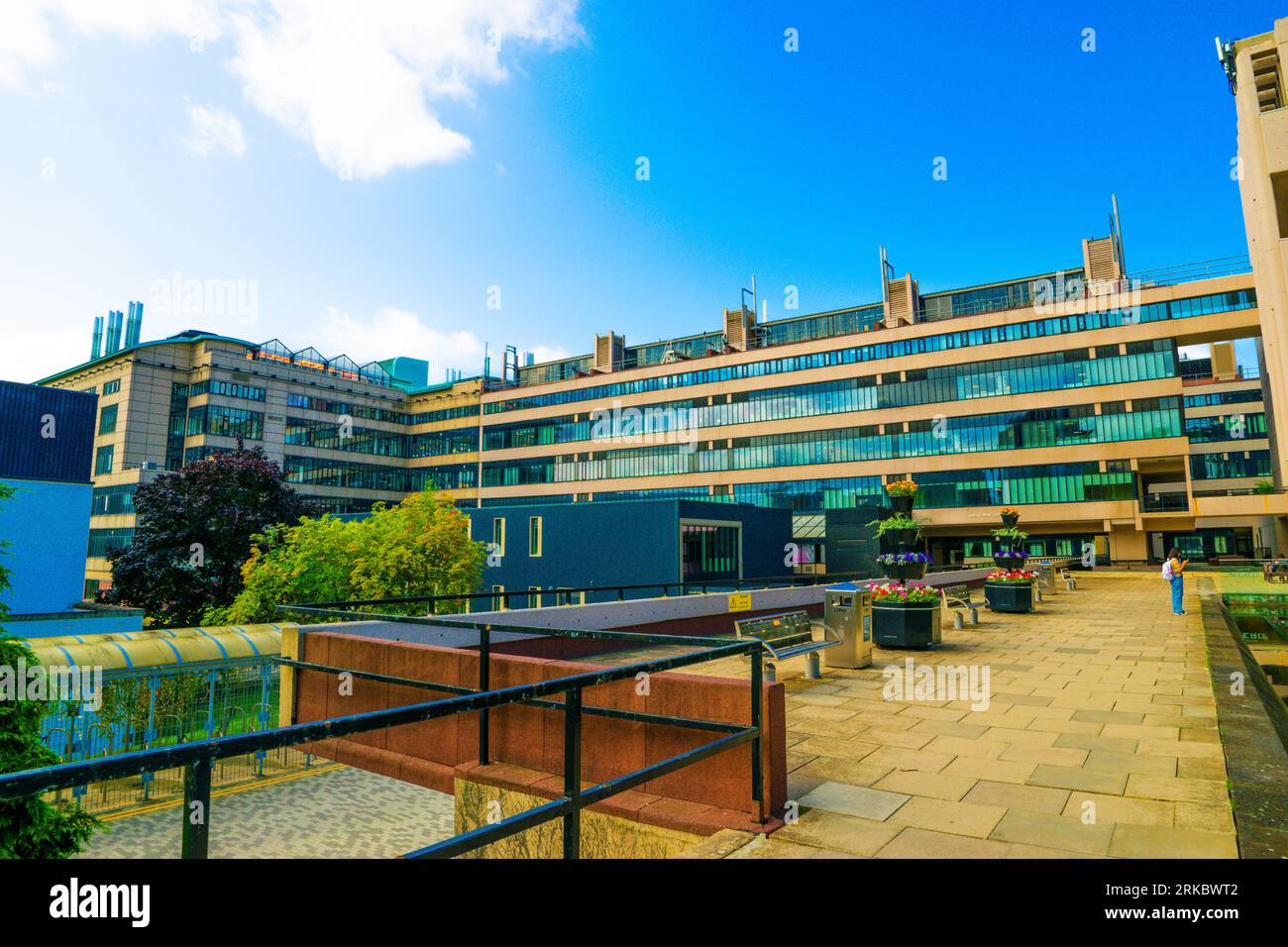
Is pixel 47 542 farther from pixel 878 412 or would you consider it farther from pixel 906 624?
pixel 878 412

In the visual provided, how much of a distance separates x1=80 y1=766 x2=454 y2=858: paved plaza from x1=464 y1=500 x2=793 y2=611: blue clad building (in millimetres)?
22112

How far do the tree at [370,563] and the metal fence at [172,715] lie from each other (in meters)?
15.3

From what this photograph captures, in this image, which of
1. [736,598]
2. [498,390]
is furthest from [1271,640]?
[498,390]

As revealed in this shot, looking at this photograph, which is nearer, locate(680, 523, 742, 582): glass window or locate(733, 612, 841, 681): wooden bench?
locate(733, 612, 841, 681): wooden bench

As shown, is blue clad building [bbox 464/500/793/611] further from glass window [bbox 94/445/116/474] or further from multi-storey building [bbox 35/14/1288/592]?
glass window [bbox 94/445/116/474]

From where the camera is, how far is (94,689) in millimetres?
10516

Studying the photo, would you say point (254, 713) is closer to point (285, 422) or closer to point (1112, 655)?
point (1112, 655)

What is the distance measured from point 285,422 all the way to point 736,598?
77514 mm

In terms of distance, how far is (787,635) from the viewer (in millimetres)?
11000

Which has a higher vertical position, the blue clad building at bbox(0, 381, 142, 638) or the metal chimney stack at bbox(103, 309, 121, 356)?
the metal chimney stack at bbox(103, 309, 121, 356)

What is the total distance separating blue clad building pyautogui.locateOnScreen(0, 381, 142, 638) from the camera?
31.2 meters

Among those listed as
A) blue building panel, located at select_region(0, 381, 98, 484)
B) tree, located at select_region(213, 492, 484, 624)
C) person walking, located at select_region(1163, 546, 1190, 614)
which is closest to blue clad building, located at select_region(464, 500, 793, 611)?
tree, located at select_region(213, 492, 484, 624)

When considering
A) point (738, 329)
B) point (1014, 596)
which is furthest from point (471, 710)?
point (738, 329)

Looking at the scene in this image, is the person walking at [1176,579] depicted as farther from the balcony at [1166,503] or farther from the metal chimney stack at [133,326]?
the metal chimney stack at [133,326]
